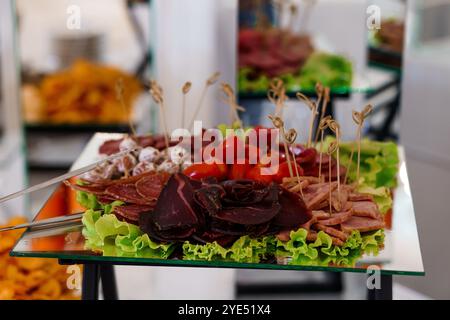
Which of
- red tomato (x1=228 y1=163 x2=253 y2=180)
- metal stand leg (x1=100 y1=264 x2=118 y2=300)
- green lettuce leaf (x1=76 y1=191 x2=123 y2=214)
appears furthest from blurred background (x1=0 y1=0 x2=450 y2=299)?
red tomato (x1=228 y1=163 x2=253 y2=180)

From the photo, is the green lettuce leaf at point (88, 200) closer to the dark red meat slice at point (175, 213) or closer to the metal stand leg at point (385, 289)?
the dark red meat slice at point (175, 213)

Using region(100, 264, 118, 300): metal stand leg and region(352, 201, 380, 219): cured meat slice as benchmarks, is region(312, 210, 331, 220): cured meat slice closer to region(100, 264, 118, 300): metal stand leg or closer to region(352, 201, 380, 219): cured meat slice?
region(352, 201, 380, 219): cured meat slice

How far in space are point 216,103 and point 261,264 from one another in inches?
62.3

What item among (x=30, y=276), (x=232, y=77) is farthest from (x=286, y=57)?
(x=30, y=276)

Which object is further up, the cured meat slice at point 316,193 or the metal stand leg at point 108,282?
the cured meat slice at point 316,193

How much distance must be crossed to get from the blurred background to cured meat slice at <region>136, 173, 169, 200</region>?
1.99 ft

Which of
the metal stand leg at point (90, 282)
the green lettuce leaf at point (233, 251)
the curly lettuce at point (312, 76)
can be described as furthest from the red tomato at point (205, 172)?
the curly lettuce at point (312, 76)

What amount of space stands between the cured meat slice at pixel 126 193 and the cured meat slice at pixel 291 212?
0.83ft

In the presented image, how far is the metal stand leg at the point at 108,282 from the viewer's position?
2.20 metres

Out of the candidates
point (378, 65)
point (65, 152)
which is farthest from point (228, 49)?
point (65, 152)

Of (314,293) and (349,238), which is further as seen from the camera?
(314,293)

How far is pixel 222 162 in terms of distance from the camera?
1.66 meters

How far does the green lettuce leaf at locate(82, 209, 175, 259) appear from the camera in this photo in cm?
146

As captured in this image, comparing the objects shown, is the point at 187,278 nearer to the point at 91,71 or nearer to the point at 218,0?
the point at 218,0
